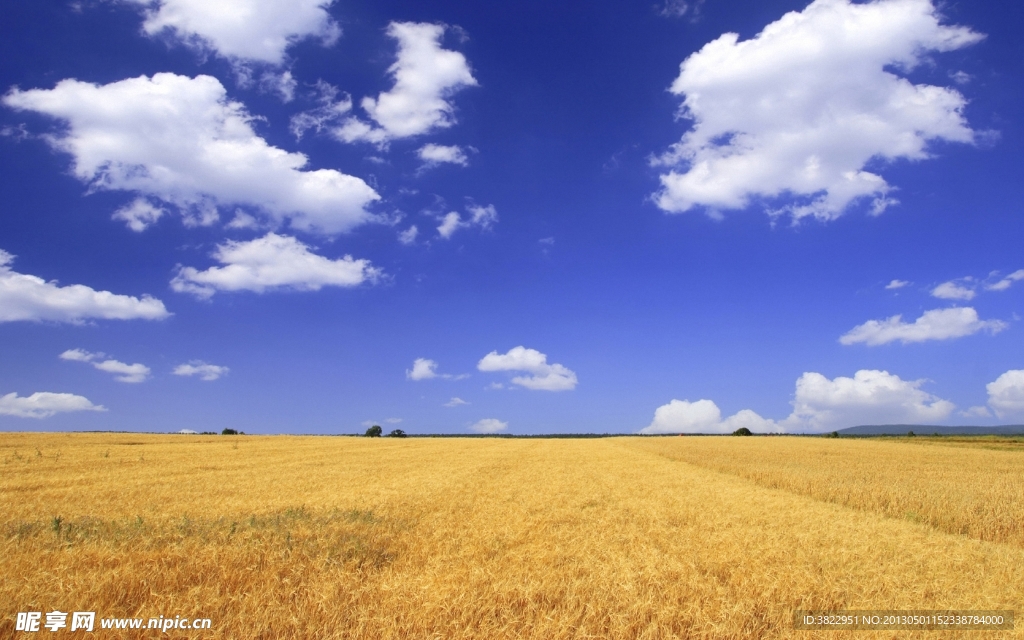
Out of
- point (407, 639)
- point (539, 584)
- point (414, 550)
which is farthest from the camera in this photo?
point (414, 550)

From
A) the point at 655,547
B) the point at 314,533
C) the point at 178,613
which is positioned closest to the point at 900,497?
the point at 655,547

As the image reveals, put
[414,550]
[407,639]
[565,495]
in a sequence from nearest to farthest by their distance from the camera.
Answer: [407,639], [414,550], [565,495]

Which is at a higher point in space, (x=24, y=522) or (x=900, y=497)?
(x=24, y=522)

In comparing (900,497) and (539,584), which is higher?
(539,584)

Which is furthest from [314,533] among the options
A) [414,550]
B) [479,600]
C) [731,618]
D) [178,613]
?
[731,618]

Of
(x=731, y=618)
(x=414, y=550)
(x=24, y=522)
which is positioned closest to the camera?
(x=731, y=618)

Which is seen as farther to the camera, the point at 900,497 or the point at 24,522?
the point at 900,497

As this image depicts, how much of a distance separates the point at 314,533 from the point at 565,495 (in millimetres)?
7378

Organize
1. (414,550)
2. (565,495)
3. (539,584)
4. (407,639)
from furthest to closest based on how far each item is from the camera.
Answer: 1. (565,495)
2. (414,550)
3. (539,584)
4. (407,639)

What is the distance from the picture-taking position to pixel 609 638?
4879 millimetres

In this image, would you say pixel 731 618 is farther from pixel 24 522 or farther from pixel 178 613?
pixel 24 522

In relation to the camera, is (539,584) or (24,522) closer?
(539,584)

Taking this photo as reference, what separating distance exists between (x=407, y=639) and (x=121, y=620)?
288cm

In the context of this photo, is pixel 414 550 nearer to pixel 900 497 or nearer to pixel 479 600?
pixel 479 600
